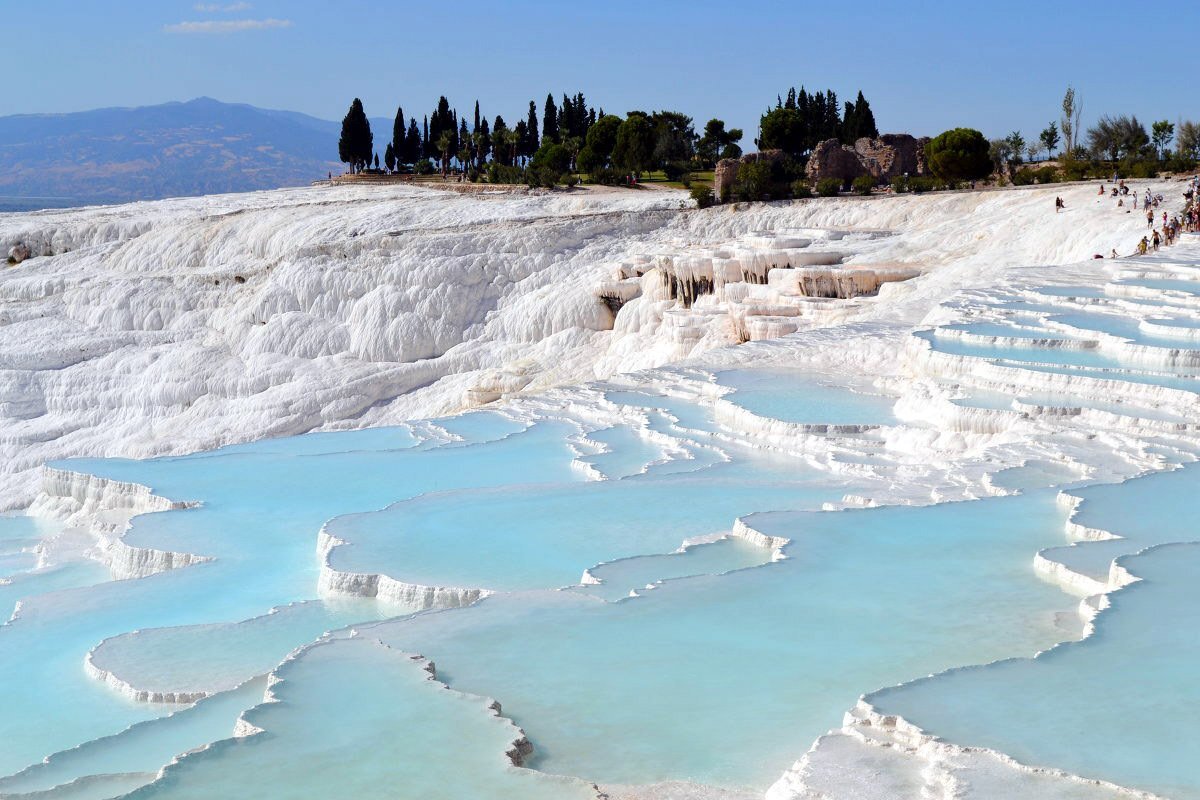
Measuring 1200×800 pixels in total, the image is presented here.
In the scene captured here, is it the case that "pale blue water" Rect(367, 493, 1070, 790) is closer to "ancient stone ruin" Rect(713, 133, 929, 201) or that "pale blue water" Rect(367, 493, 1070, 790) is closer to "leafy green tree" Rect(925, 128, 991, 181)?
"ancient stone ruin" Rect(713, 133, 929, 201)

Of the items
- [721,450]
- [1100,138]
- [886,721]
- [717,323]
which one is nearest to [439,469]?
[721,450]

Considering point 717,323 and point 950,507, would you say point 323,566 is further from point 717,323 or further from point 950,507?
point 717,323

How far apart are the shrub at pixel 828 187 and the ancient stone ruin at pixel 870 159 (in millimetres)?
1464

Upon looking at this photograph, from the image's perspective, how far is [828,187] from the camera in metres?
24.2

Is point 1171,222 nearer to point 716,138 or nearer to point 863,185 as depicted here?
point 863,185

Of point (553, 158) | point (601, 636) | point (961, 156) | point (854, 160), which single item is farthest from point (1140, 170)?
point (601, 636)

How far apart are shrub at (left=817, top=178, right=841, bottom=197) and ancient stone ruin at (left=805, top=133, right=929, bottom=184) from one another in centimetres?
146

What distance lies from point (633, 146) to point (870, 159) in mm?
6971

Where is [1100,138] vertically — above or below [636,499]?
above

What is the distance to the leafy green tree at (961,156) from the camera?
26.2 metres

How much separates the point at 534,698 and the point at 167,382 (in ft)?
55.8

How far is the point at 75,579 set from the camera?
304 inches

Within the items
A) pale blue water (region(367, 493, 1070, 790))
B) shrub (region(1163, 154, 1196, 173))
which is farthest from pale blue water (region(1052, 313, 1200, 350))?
shrub (region(1163, 154, 1196, 173))

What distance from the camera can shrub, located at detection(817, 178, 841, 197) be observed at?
24156 millimetres
